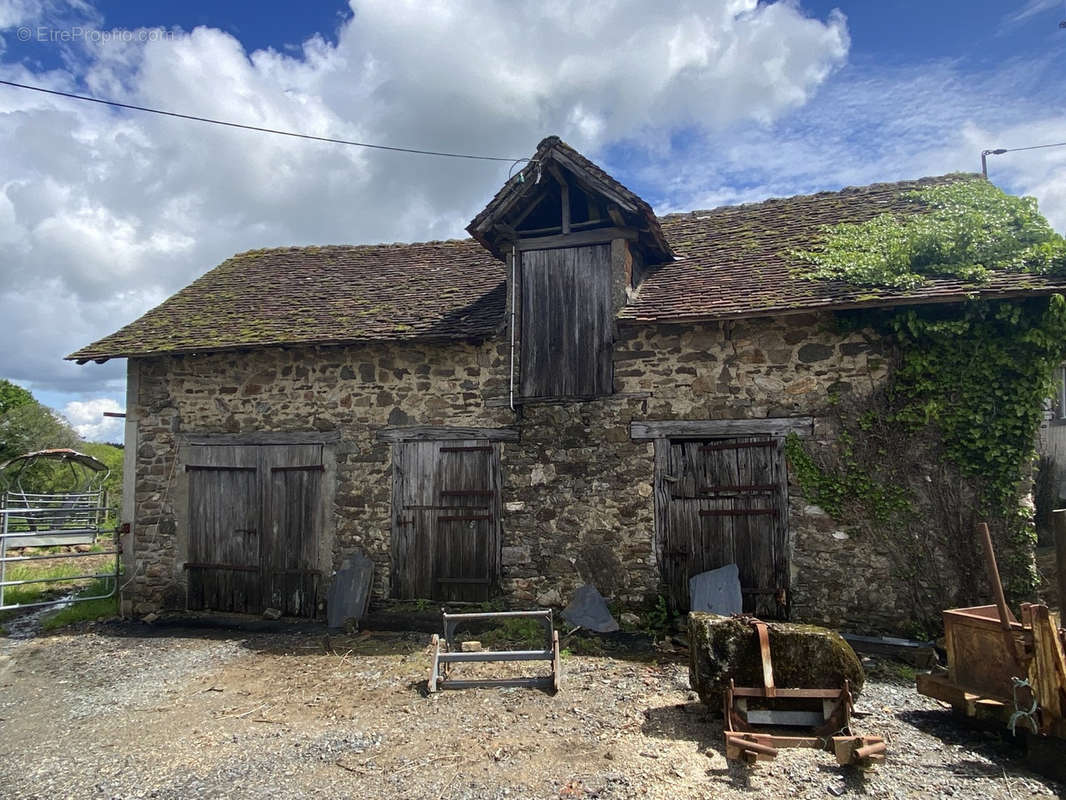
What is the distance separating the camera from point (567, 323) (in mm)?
8969

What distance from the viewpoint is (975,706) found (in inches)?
196

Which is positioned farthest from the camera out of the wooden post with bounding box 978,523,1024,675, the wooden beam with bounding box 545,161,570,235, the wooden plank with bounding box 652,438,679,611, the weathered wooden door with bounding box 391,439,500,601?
the weathered wooden door with bounding box 391,439,500,601

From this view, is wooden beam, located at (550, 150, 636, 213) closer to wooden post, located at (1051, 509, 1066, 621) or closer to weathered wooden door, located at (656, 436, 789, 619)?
weathered wooden door, located at (656, 436, 789, 619)

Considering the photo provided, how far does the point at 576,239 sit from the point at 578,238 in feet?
0.09

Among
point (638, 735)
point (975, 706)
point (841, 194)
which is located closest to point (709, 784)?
point (638, 735)

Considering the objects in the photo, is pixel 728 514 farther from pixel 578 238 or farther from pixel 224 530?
pixel 224 530

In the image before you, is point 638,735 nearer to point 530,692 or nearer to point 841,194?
point 530,692

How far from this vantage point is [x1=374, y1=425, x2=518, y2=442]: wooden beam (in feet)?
29.6

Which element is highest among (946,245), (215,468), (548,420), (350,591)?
(946,245)

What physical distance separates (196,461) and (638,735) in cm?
763

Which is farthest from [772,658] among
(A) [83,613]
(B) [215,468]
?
(A) [83,613]

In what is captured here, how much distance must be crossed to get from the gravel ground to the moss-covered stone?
1.06ft

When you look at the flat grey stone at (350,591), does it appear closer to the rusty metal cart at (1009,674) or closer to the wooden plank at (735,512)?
the wooden plank at (735,512)

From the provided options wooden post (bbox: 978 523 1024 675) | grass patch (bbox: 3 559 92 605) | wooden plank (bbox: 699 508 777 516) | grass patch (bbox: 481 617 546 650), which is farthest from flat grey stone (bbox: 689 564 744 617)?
grass patch (bbox: 3 559 92 605)
